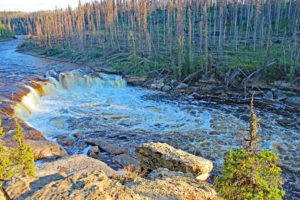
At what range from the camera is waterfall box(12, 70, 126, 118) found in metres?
23.2

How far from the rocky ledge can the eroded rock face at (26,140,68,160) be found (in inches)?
86.1

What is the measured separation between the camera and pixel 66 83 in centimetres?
2859

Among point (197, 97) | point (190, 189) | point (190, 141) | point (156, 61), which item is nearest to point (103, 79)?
point (156, 61)

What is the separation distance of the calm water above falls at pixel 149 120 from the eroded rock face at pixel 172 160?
377cm

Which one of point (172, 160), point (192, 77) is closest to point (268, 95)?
point (192, 77)

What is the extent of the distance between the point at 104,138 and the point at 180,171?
7853 millimetres

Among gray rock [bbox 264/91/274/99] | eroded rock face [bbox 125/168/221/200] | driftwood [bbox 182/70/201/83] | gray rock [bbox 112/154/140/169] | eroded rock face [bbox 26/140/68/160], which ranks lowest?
gray rock [bbox 112/154/140/169]

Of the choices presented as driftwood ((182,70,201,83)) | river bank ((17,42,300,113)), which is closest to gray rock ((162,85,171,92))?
river bank ((17,42,300,113))

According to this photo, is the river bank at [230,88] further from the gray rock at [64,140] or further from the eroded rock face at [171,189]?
the eroded rock face at [171,189]

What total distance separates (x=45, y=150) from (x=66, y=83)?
1759 centimetres

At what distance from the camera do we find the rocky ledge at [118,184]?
4781mm

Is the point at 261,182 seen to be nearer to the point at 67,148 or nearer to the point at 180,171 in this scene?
the point at 180,171

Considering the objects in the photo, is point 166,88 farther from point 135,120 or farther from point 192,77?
point 135,120

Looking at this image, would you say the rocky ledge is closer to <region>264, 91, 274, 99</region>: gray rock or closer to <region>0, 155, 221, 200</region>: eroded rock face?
<region>0, 155, 221, 200</region>: eroded rock face
